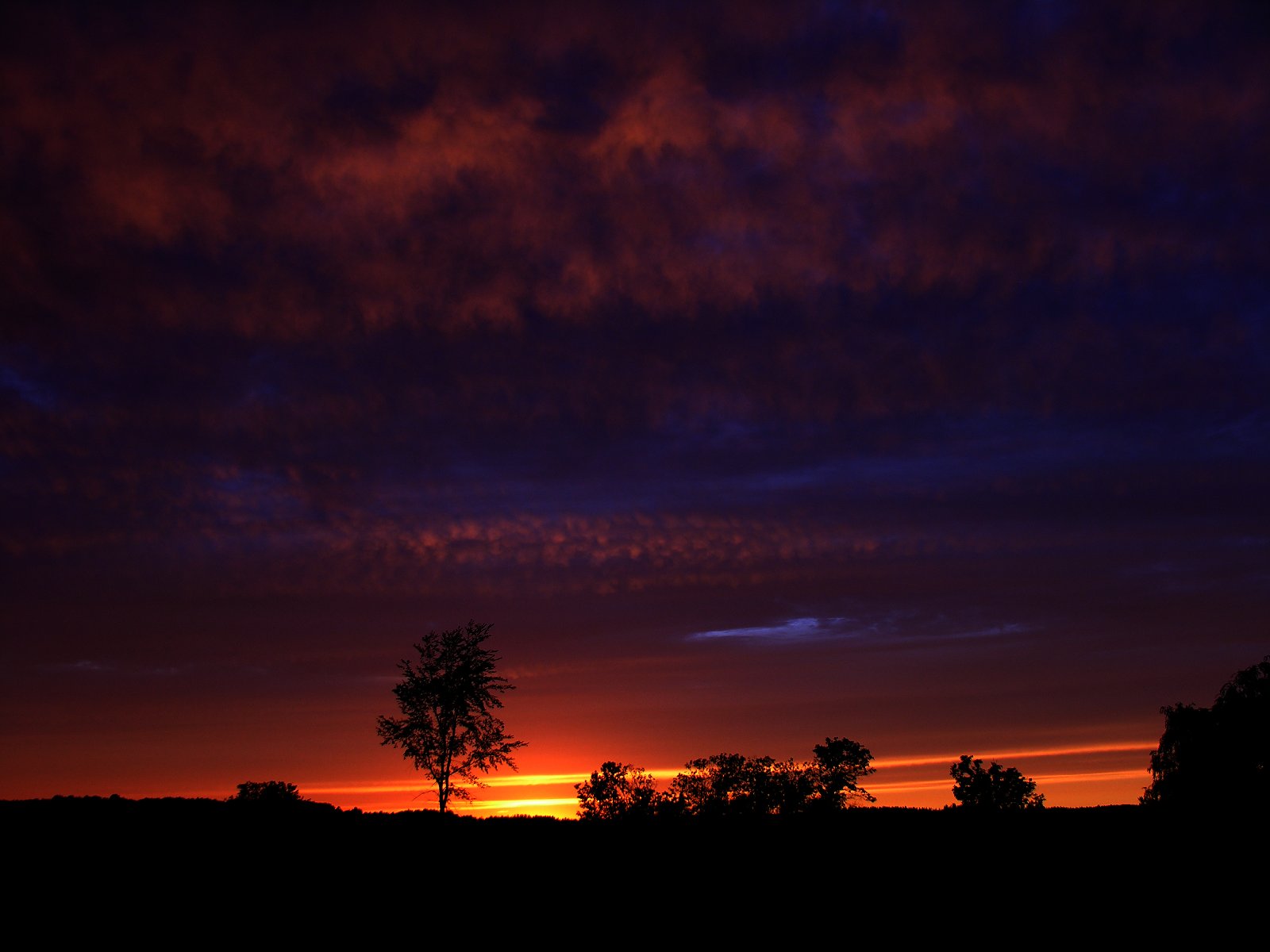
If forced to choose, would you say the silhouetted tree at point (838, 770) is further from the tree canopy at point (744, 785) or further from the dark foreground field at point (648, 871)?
the dark foreground field at point (648, 871)

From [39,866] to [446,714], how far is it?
35.8m

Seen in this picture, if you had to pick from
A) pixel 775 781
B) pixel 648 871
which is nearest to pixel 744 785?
pixel 775 781

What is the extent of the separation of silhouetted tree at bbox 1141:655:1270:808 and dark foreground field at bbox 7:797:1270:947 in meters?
38.2

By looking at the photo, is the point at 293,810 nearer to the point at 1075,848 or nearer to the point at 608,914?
the point at 608,914

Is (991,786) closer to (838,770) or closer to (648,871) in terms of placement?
(838,770)

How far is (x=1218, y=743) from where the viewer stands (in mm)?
67250

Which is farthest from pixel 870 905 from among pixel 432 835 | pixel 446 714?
pixel 446 714

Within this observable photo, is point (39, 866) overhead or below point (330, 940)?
overhead

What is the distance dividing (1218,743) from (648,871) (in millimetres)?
59553

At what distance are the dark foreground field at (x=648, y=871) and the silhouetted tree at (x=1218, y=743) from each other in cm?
3820

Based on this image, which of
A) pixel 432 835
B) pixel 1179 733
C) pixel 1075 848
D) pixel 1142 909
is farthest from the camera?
pixel 1179 733

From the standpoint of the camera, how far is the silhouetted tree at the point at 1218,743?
65625 mm

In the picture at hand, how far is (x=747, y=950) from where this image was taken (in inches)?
836

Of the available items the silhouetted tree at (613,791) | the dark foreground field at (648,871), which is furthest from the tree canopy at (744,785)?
the dark foreground field at (648,871)
